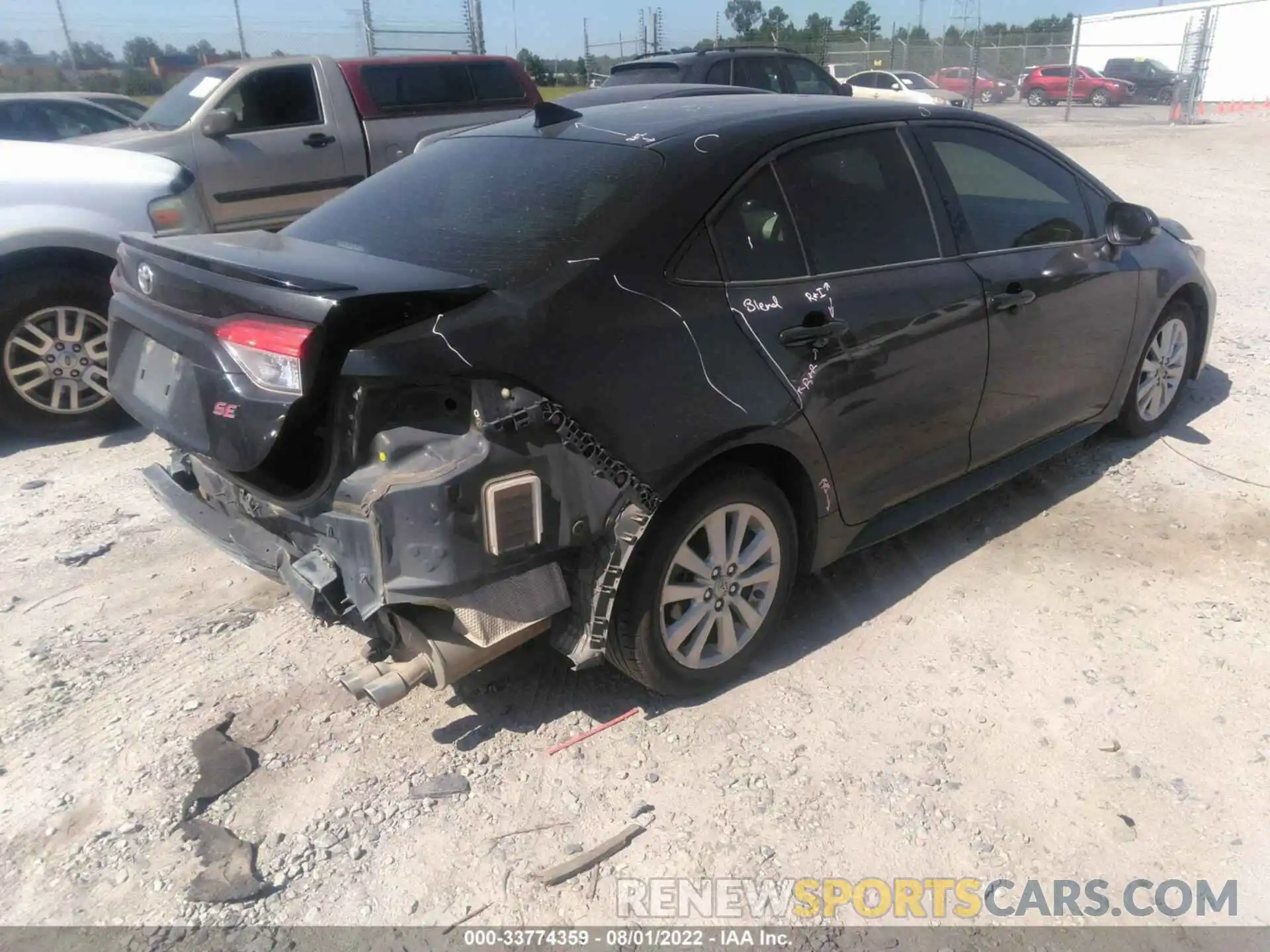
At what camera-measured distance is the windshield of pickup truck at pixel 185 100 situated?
8062 mm

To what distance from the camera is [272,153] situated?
7910mm

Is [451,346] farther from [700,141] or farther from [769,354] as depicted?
[700,141]

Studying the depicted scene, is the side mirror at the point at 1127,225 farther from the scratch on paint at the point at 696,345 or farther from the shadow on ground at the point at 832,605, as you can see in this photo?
the scratch on paint at the point at 696,345

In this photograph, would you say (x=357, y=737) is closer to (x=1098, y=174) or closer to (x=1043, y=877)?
(x=1043, y=877)

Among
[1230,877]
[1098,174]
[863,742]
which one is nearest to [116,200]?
[863,742]

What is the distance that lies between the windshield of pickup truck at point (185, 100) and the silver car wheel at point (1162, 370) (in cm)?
728

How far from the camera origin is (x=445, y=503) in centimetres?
243

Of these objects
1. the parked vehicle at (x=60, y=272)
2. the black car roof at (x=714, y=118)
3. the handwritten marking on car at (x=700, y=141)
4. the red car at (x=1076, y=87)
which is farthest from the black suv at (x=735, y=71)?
the red car at (x=1076, y=87)

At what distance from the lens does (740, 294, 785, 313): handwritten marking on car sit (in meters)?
2.98

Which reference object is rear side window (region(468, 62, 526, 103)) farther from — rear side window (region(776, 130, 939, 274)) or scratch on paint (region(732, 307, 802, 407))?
scratch on paint (region(732, 307, 802, 407))

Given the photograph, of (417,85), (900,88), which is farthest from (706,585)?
(900,88)

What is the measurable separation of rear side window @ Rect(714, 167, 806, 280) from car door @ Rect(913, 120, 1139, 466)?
0.87 m

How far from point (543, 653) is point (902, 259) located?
6.23ft

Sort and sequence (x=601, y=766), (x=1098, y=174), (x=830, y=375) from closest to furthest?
(x=601, y=766), (x=830, y=375), (x=1098, y=174)
